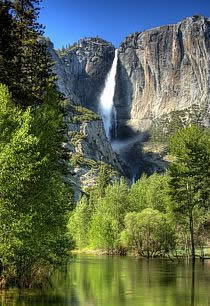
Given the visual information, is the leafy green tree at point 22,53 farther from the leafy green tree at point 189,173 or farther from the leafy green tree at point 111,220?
the leafy green tree at point 111,220

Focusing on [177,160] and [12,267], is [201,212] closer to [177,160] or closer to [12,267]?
[177,160]

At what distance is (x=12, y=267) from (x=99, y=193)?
114 meters

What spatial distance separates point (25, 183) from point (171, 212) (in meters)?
43.0

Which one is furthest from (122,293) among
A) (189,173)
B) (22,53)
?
(189,173)

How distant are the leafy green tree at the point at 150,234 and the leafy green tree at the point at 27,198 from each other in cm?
4364

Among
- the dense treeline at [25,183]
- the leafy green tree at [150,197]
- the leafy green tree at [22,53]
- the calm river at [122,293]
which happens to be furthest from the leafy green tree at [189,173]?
the dense treeline at [25,183]

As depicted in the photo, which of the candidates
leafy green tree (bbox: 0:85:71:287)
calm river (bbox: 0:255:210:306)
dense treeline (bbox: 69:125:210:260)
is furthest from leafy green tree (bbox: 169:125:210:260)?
leafy green tree (bbox: 0:85:71:287)

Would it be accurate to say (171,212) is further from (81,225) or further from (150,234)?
(81,225)

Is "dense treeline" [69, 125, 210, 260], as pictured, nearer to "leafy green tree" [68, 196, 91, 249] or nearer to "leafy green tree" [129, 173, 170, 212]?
"leafy green tree" [129, 173, 170, 212]

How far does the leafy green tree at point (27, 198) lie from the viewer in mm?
22797

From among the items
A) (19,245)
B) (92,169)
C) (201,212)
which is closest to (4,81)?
(19,245)

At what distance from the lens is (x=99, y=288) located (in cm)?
3034

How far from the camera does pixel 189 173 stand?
60.7 metres

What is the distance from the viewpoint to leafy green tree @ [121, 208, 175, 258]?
71.0 m
